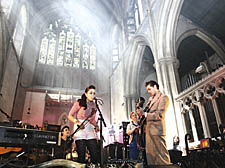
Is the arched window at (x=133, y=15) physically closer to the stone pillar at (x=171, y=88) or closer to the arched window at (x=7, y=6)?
the stone pillar at (x=171, y=88)

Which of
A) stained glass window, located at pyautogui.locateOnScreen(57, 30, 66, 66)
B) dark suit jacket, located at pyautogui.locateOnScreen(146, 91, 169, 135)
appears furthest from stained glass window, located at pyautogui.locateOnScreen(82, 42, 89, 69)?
dark suit jacket, located at pyautogui.locateOnScreen(146, 91, 169, 135)

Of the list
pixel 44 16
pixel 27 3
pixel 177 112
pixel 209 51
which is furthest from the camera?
pixel 44 16

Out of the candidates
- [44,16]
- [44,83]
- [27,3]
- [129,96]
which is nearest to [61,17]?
[44,16]

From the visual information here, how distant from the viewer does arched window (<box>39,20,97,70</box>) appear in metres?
14.5

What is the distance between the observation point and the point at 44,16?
15.0 meters

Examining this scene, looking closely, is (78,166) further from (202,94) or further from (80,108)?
(202,94)

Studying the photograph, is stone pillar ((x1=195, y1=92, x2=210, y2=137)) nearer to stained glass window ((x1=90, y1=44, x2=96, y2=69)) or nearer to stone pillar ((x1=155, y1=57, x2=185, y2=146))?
stone pillar ((x1=155, y1=57, x2=185, y2=146))

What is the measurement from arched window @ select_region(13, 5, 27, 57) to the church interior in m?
0.06

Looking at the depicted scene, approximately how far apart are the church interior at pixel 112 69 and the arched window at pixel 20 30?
0.06m

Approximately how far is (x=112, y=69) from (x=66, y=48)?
14.3ft

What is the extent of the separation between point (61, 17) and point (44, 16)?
1.56 m

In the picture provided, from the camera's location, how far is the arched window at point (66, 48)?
14492mm

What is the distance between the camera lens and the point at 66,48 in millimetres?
15117

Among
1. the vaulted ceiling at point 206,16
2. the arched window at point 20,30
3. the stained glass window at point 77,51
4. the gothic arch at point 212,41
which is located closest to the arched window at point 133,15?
the vaulted ceiling at point 206,16
